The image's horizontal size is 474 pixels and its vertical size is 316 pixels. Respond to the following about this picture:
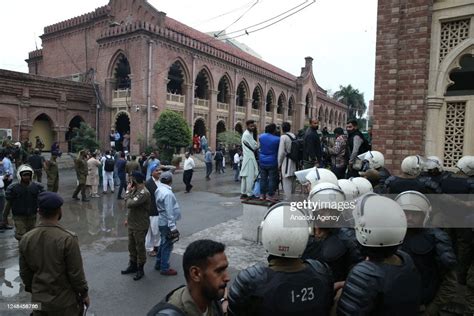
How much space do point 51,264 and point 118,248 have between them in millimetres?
3961

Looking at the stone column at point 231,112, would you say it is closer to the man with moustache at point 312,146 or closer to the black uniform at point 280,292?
the man with moustache at point 312,146

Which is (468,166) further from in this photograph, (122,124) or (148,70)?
(122,124)

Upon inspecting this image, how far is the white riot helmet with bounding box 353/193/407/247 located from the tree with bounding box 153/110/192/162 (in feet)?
68.0

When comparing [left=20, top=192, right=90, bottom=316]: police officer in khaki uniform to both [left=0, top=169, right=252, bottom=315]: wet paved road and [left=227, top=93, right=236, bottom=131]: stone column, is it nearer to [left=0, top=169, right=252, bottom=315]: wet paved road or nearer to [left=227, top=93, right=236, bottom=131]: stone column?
[left=0, top=169, right=252, bottom=315]: wet paved road

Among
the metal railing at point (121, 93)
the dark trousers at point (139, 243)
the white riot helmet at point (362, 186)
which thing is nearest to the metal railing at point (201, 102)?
the metal railing at point (121, 93)

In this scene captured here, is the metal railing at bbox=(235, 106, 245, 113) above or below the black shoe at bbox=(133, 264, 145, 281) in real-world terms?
above

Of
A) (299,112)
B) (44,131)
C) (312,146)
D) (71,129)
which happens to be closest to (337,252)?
(312,146)

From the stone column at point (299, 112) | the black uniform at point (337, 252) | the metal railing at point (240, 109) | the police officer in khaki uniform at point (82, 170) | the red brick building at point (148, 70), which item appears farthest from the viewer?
the stone column at point (299, 112)

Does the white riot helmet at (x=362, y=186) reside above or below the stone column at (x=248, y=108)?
below

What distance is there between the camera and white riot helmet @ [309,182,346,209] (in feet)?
9.15

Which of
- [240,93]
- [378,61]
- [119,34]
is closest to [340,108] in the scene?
[240,93]

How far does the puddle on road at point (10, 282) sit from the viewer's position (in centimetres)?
481

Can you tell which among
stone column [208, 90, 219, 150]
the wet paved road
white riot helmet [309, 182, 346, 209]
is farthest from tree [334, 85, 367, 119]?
white riot helmet [309, 182, 346, 209]

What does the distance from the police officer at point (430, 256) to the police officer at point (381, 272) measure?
696 mm
